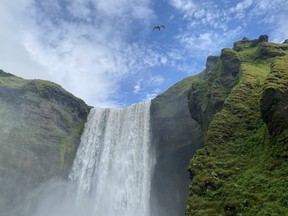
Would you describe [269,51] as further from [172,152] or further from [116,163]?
[116,163]

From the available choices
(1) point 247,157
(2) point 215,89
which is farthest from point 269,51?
(1) point 247,157

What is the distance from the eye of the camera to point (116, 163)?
5441 centimetres

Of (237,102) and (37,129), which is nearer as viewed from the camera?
(237,102)

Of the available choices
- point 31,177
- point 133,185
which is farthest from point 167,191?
point 31,177

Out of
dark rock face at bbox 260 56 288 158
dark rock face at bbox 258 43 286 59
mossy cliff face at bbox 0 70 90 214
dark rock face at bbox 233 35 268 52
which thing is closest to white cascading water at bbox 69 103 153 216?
mossy cliff face at bbox 0 70 90 214

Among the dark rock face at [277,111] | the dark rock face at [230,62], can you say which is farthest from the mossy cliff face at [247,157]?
the dark rock face at [230,62]

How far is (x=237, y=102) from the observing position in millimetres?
23812

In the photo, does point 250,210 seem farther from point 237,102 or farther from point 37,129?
point 37,129

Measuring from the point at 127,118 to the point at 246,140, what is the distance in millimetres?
41789

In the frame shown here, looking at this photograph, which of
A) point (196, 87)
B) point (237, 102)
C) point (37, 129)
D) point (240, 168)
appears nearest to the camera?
point (240, 168)

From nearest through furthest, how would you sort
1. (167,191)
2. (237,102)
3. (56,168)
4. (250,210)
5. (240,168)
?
(250,210) < (240,168) < (237,102) < (167,191) < (56,168)

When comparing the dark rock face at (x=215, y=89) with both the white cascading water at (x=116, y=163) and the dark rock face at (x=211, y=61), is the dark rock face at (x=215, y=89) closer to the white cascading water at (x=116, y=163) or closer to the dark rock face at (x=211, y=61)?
the white cascading water at (x=116, y=163)

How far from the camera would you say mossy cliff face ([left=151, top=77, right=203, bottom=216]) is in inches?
1858

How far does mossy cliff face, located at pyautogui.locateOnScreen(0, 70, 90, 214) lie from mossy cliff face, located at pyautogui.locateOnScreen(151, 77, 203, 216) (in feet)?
51.0
